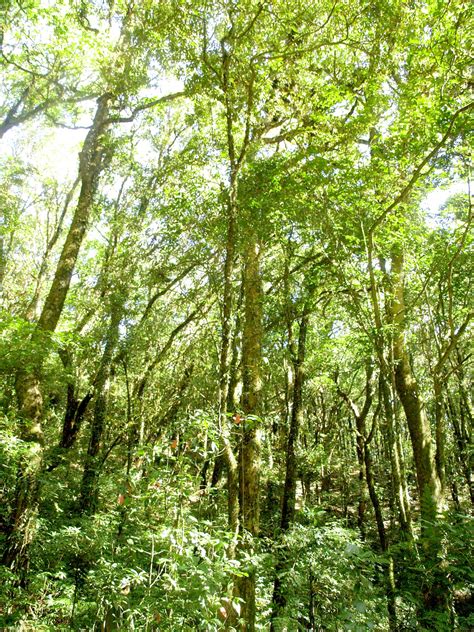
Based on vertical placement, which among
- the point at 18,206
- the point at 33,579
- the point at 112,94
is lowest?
the point at 33,579

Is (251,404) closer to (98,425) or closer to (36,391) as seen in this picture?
(36,391)

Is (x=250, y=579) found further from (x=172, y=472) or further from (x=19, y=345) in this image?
(x=19, y=345)

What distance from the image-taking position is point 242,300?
7828mm

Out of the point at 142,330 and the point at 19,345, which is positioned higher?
the point at 142,330

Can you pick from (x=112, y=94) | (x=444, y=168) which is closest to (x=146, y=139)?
(x=112, y=94)

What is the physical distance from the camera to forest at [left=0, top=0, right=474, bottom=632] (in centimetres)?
414

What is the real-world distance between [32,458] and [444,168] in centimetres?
783

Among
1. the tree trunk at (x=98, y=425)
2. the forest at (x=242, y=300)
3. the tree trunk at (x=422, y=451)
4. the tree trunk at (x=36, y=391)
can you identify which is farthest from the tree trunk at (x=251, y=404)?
the tree trunk at (x=98, y=425)

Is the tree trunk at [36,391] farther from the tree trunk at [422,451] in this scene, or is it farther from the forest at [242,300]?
the tree trunk at [422,451]

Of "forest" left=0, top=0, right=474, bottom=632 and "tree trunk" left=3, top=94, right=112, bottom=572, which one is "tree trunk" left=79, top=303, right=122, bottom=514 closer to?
"forest" left=0, top=0, right=474, bottom=632

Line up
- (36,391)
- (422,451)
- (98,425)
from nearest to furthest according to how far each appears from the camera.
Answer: (36,391), (422,451), (98,425)

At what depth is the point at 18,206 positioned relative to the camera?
14.8 m

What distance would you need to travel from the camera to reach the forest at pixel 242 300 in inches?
163

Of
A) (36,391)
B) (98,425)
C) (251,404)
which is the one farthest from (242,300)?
(98,425)
